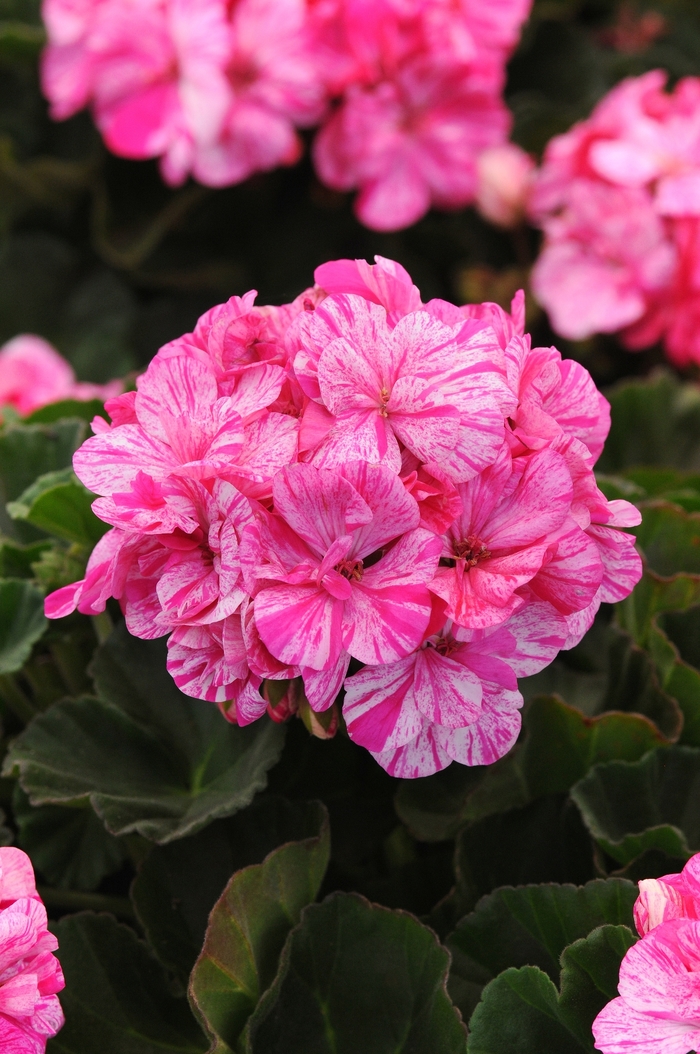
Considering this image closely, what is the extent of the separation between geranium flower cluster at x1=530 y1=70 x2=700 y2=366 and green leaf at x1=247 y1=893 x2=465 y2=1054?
705 mm

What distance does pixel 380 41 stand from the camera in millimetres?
1054

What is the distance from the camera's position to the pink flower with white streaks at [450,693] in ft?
1.44

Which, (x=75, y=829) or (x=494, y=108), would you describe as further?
(x=494, y=108)

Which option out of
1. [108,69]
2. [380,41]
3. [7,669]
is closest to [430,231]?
[380,41]

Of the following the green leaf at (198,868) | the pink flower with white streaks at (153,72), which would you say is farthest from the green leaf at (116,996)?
the pink flower with white streaks at (153,72)

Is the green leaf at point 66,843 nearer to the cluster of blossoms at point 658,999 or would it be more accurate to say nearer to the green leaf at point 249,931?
the green leaf at point 249,931

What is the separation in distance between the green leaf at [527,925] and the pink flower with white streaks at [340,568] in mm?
222

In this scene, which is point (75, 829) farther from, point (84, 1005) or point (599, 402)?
point (599, 402)

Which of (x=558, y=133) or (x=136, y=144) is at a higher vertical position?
(x=136, y=144)

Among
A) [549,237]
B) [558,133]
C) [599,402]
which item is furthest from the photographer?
[558,133]

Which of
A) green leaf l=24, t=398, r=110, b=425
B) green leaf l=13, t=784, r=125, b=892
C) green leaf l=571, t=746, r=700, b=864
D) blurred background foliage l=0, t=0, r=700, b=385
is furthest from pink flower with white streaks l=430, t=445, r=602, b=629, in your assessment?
blurred background foliage l=0, t=0, r=700, b=385

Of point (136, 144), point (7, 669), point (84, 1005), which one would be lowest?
point (84, 1005)

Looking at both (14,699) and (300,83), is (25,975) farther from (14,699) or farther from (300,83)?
(300,83)

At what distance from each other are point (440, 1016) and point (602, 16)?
1568 millimetres
